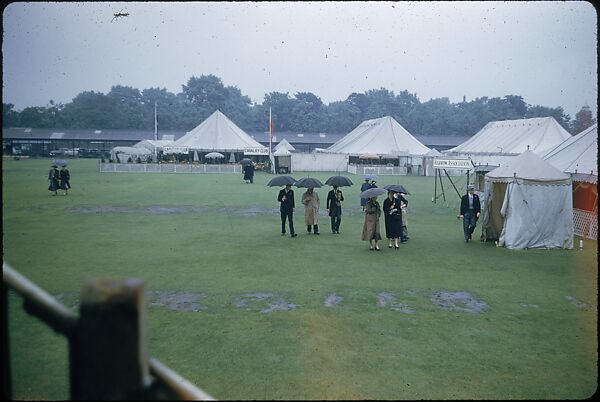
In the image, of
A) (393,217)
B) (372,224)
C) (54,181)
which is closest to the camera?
(372,224)

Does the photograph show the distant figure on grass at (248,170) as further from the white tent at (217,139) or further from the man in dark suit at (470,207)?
the man in dark suit at (470,207)

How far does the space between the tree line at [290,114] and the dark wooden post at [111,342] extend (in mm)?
76424

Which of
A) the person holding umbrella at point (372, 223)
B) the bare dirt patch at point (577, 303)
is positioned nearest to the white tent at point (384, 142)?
the person holding umbrella at point (372, 223)

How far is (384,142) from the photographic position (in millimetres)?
47000

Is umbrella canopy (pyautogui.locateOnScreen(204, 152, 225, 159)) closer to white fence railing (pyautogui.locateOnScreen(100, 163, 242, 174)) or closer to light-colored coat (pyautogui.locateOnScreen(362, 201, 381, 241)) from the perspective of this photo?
white fence railing (pyautogui.locateOnScreen(100, 163, 242, 174))

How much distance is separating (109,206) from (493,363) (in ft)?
55.1

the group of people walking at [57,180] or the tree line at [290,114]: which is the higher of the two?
the tree line at [290,114]

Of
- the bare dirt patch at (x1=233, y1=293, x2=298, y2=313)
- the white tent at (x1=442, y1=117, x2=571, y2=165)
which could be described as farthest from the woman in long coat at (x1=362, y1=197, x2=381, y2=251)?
the white tent at (x1=442, y1=117, x2=571, y2=165)

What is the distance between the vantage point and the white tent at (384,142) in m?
45.8

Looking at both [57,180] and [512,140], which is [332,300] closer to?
[57,180]

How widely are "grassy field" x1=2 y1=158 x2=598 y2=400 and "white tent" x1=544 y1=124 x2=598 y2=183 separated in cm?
236

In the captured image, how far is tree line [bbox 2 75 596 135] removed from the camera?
75750 millimetres

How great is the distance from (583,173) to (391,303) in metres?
10.0

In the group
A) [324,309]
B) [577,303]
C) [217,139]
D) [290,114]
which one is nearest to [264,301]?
[324,309]
